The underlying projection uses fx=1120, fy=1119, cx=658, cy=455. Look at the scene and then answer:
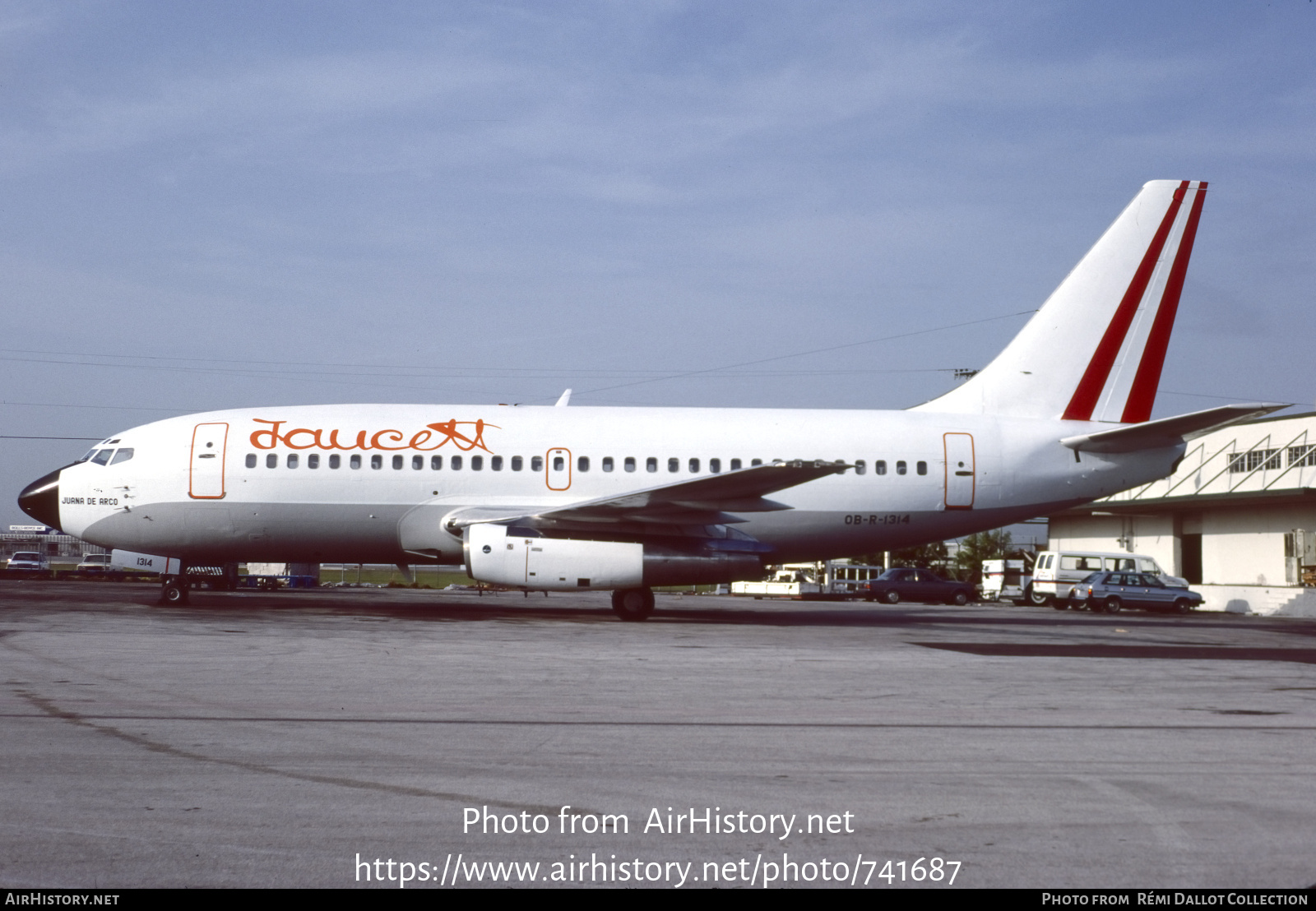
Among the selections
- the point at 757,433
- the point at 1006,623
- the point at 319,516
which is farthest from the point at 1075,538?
the point at 319,516

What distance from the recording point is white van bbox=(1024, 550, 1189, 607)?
40312 millimetres

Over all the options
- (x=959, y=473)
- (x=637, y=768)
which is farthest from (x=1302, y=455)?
(x=637, y=768)

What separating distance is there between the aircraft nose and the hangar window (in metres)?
42.0

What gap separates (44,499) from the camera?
21.9 m

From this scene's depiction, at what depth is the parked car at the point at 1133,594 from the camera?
36562mm

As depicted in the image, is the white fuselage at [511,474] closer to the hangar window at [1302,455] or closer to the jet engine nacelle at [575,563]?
the jet engine nacelle at [575,563]

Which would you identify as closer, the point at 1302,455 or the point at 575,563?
the point at 575,563

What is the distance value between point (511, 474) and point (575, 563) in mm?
2599

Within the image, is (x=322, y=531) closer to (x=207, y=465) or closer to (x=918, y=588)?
(x=207, y=465)

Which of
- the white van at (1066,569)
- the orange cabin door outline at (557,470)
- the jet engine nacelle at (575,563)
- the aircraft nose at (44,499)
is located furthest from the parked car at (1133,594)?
the aircraft nose at (44,499)

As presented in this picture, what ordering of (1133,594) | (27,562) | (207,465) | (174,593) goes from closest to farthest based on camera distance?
(207,465), (174,593), (1133,594), (27,562)

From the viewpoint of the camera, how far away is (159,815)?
5168mm

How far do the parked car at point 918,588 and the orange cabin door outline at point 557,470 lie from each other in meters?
25.6

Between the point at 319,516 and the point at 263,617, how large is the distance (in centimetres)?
280
